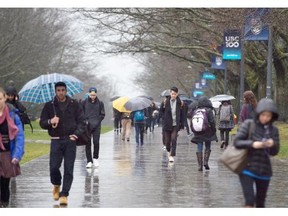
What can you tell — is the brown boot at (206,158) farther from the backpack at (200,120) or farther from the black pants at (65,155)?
the black pants at (65,155)

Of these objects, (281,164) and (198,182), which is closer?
(198,182)

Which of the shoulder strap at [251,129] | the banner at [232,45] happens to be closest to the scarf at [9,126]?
the shoulder strap at [251,129]

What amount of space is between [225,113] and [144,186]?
12.1 metres

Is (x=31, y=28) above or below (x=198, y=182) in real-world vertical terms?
above

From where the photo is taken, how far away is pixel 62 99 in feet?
43.6

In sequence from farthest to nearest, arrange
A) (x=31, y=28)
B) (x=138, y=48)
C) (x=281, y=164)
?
1. (x=31, y=28)
2. (x=138, y=48)
3. (x=281, y=164)

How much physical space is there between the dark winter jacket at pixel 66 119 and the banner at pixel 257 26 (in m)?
10.9

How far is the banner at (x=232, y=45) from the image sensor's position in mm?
34250

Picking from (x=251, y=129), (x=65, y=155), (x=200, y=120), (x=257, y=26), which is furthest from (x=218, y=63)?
(x=251, y=129)

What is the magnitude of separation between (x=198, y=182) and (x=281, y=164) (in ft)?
16.6

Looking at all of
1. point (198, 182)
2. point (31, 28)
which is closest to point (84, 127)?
point (198, 182)

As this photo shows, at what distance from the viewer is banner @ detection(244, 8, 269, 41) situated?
23438 mm

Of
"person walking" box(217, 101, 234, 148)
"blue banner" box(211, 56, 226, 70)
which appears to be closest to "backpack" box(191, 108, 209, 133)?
"person walking" box(217, 101, 234, 148)
